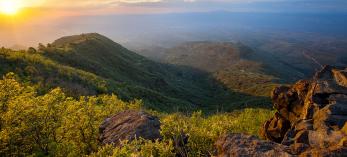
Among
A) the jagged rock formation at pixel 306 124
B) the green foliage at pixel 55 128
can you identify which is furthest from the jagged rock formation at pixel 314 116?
the green foliage at pixel 55 128

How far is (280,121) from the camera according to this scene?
97.3ft

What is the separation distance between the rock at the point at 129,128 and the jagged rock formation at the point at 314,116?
847 cm

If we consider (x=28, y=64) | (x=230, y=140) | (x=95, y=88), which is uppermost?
(x=230, y=140)

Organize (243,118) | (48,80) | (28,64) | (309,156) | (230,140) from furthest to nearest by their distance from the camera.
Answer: (28,64) < (48,80) < (243,118) < (230,140) < (309,156)

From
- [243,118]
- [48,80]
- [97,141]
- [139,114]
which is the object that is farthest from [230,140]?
[48,80]

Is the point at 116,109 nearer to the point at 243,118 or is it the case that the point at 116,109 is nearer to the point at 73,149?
the point at 73,149

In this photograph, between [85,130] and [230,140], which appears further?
[85,130]

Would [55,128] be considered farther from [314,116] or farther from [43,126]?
[314,116]

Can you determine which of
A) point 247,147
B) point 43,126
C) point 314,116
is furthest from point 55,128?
point 314,116

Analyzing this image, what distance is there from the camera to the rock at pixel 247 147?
16094mm

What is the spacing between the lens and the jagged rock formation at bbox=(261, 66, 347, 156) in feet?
→ 55.5

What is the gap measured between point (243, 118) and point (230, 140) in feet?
107

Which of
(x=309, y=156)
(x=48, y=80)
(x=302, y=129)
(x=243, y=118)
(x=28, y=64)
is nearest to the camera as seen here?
(x=309, y=156)

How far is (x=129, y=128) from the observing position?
26094mm
